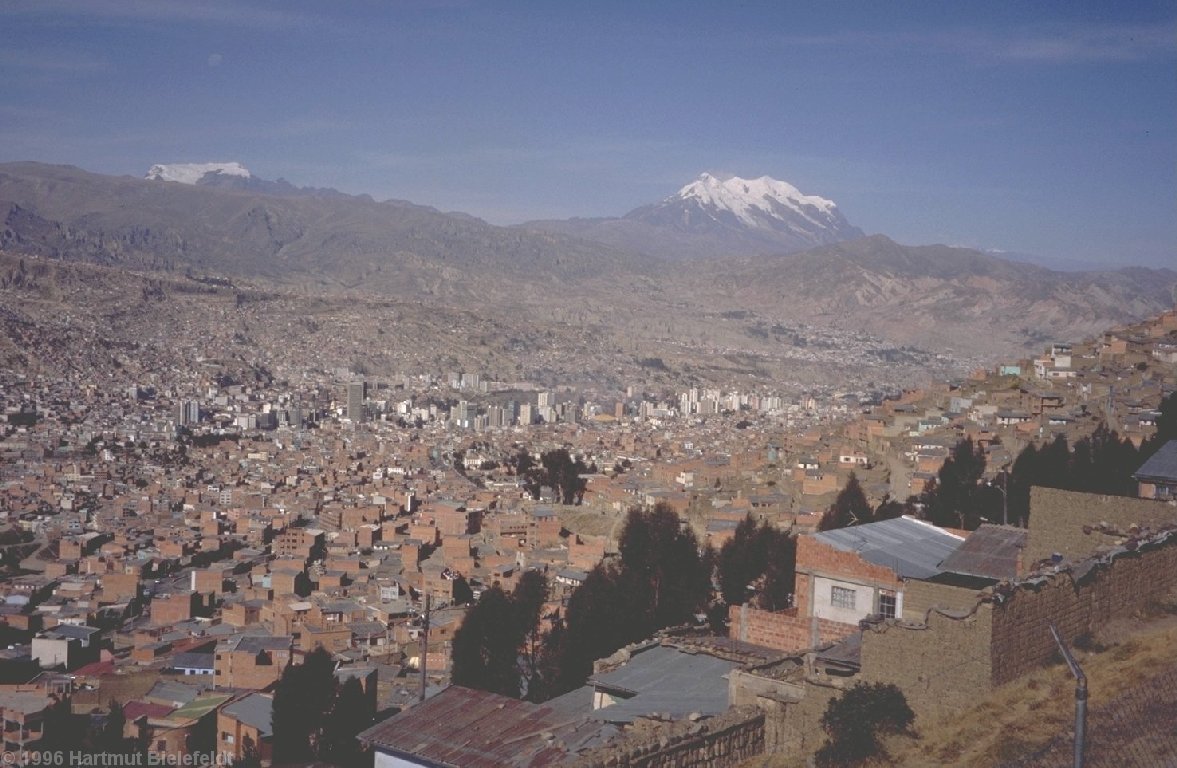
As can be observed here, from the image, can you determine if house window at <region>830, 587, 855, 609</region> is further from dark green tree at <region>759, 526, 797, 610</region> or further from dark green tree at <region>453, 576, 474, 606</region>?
dark green tree at <region>453, 576, 474, 606</region>

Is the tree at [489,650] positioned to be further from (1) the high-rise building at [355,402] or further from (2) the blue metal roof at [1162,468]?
(1) the high-rise building at [355,402]

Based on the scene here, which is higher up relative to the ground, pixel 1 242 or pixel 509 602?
pixel 1 242

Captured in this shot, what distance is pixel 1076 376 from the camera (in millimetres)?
32344

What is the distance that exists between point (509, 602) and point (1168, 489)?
8646mm

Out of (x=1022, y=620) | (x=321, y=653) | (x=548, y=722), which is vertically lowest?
(x=321, y=653)

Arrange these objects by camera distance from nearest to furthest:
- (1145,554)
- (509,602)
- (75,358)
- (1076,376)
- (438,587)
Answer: (1145,554) < (509,602) < (438,587) < (1076,376) < (75,358)

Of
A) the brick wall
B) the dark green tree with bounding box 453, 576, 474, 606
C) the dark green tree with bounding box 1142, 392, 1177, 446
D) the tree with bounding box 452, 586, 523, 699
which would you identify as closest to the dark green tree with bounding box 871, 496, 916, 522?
the dark green tree with bounding box 1142, 392, 1177, 446

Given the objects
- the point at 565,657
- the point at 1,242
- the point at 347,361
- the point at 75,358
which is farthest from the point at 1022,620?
the point at 1,242

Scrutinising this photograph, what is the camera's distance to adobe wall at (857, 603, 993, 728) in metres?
5.71

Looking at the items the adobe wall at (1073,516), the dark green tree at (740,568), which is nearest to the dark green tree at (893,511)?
the dark green tree at (740,568)

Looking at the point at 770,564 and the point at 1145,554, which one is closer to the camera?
the point at 1145,554

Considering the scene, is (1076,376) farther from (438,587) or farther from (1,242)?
(1,242)

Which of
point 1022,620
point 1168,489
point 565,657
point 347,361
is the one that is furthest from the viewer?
point 347,361

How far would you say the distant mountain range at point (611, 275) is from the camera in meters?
137
